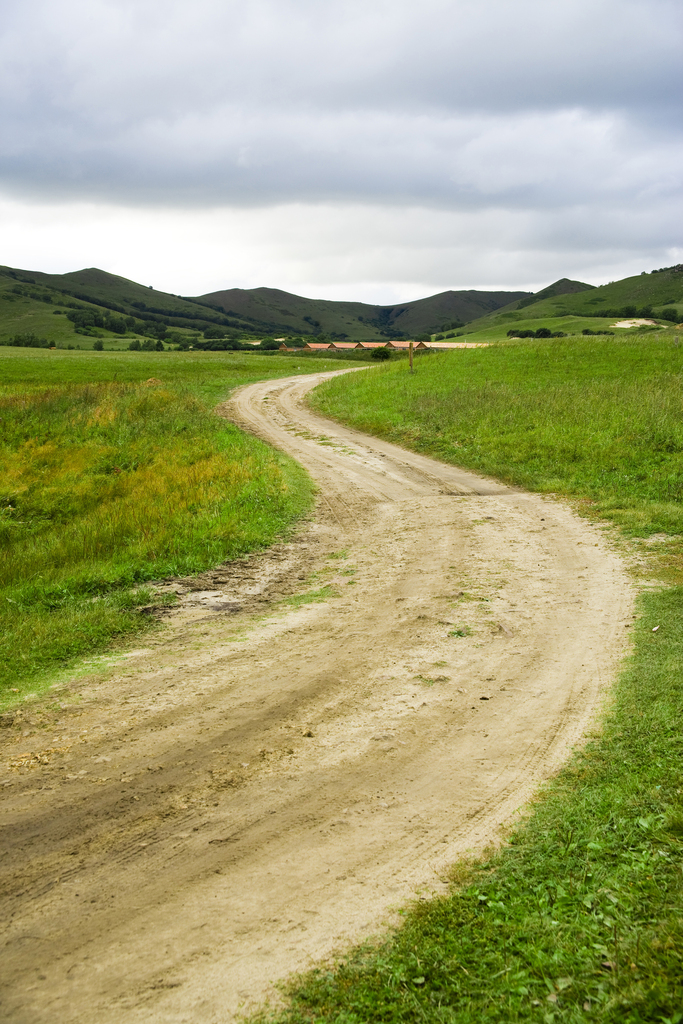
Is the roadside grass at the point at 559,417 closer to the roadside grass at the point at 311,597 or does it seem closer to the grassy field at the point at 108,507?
the roadside grass at the point at 311,597

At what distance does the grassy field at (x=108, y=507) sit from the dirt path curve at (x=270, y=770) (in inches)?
36.7

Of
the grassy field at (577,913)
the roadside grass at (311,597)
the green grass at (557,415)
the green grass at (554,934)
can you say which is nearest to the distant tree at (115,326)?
the green grass at (557,415)

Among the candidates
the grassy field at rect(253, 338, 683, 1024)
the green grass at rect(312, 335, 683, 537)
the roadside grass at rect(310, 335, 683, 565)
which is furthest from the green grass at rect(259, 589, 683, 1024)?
the green grass at rect(312, 335, 683, 537)

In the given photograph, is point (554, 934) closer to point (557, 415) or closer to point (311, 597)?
point (311, 597)

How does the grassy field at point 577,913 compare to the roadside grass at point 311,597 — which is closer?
the grassy field at point 577,913

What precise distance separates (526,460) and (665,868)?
1485cm

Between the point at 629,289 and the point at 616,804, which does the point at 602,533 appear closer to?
the point at 616,804

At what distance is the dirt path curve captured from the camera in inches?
142

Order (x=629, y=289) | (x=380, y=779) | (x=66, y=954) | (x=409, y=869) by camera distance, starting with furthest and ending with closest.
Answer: (x=629, y=289) → (x=380, y=779) → (x=409, y=869) → (x=66, y=954)

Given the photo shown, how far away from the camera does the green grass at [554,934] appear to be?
3150 millimetres

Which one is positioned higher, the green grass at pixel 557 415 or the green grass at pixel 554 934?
the green grass at pixel 557 415

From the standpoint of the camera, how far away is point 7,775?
5125 mm

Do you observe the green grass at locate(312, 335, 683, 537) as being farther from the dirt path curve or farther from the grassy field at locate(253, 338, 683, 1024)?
the grassy field at locate(253, 338, 683, 1024)

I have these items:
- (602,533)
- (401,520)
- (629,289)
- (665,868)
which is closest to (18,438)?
(401,520)
